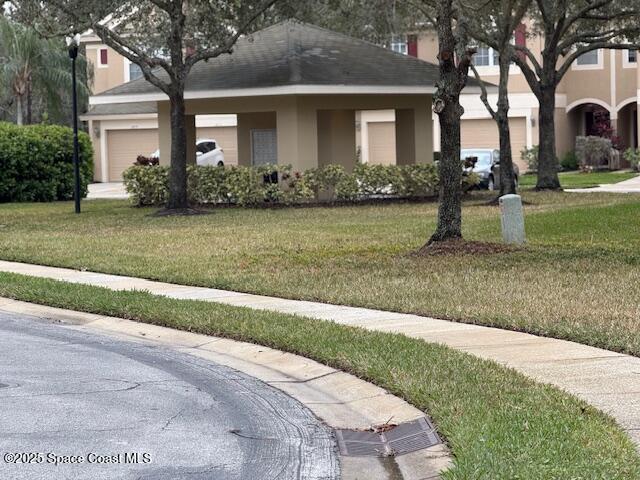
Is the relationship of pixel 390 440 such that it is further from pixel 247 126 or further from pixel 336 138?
pixel 247 126

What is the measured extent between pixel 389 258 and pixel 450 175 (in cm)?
169

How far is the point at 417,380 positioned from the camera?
28.2 feet

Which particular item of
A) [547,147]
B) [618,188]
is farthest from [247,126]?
[618,188]

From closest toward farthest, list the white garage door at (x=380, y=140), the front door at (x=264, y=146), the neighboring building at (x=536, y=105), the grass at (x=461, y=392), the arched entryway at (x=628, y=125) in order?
the grass at (x=461, y=392)
the front door at (x=264, y=146)
the neighboring building at (x=536, y=105)
the arched entryway at (x=628, y=125)
the white garage door at (x=380, y=140)

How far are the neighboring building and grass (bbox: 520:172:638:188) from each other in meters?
3.25

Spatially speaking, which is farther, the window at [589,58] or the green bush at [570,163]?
the green bush at [570,163]

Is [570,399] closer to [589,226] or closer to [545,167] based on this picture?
[589,226]

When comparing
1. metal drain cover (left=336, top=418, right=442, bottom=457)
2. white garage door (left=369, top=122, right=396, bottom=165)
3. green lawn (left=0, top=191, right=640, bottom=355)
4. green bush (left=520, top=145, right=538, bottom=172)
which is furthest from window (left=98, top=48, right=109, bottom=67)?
metal drain cover (left=336, top=418, right=442, bottom=457)

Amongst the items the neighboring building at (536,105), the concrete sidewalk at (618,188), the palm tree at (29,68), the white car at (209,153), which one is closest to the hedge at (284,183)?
the concrete sidewalk at (618,188)

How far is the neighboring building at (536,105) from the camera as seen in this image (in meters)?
47.9

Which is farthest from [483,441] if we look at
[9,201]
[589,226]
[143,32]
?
[9,201]

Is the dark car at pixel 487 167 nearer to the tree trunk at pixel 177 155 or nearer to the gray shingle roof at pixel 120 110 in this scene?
the tree trunk at pixel 177 155

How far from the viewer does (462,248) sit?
16906 mm

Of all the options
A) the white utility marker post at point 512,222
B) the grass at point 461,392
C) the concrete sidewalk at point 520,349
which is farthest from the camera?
the white utility marker post at point 512,222
